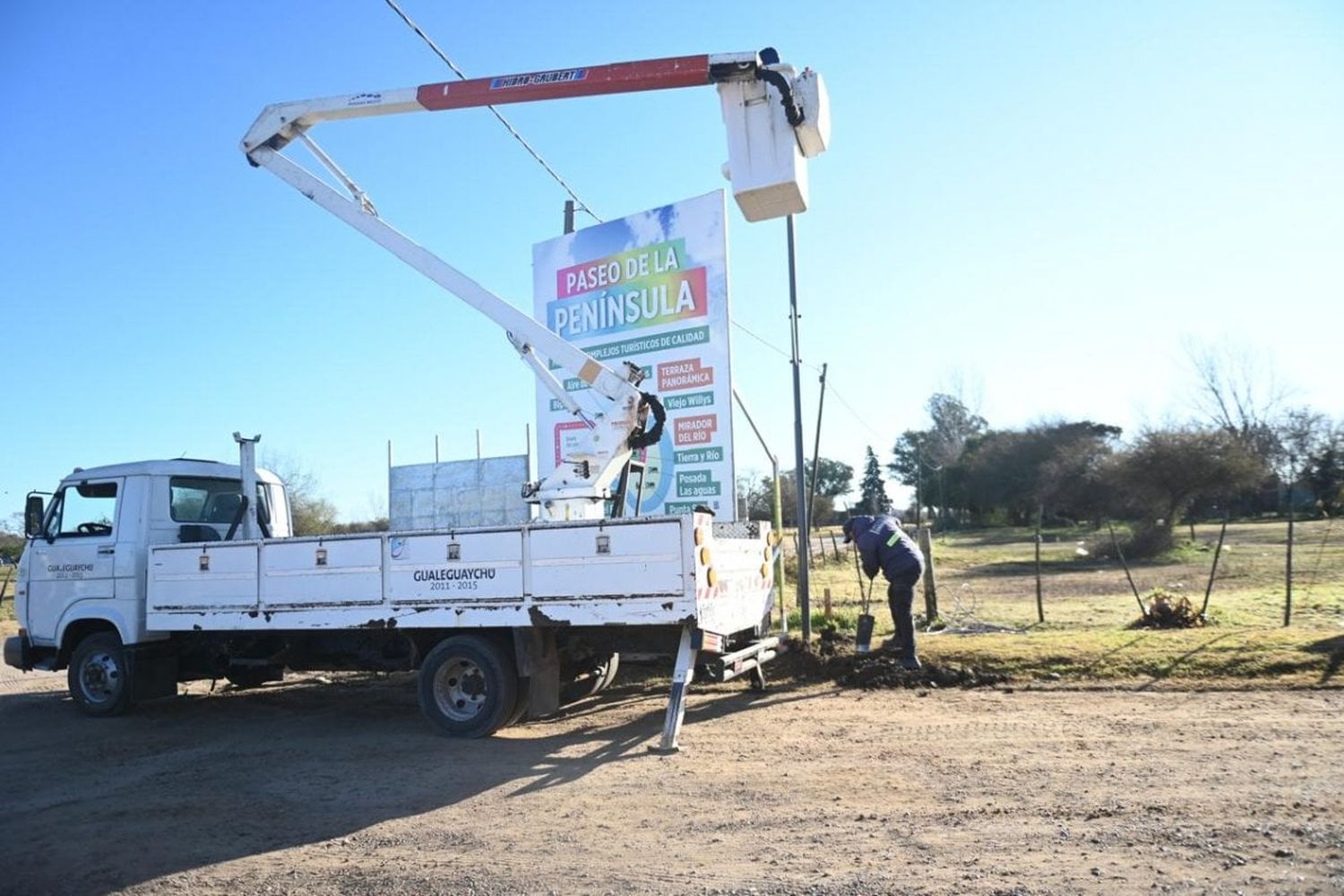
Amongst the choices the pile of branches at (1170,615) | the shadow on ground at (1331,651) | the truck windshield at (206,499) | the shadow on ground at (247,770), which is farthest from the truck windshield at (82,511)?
the pile of branches at (1170,615)

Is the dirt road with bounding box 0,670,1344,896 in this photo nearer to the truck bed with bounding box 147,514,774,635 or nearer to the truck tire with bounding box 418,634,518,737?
the truck tire with bounding box 418,634,518,737

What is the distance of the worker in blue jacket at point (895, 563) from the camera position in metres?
9.34

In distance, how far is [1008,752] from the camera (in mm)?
6262

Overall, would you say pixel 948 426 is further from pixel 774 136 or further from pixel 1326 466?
pixel 774 136

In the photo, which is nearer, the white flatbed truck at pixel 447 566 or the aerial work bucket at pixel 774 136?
the white flatbed truck at pixel 447 566

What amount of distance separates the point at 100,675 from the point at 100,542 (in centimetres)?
143

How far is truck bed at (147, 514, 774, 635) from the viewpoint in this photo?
7113mm

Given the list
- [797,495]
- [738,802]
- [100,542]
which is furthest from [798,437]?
[100,542]

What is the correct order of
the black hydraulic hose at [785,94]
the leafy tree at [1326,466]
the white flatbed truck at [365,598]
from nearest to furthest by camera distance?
the white flatbed truck at [365,598], the black hydraulic hose at [785,94], the leafy tree at [1326,466]

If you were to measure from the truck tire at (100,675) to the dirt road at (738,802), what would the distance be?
0.89 meters

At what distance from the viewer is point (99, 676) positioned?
9773mm

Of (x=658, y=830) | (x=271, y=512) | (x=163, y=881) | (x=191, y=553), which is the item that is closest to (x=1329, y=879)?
(x=658, y=830)

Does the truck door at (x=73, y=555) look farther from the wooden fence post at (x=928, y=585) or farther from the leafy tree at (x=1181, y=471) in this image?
the leafy tree at (x=1181, y=471)

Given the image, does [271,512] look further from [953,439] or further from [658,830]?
[953,439]
